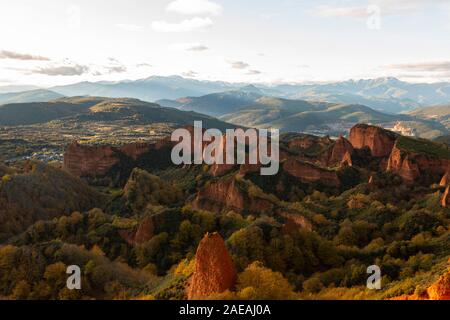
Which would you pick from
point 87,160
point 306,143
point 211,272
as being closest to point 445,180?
point 306,143

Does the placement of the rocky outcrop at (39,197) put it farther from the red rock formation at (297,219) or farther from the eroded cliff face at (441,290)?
the eroded cliff face at (441,290)

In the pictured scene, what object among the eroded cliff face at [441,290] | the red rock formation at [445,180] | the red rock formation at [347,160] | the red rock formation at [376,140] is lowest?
the red rock formation at [445,180]

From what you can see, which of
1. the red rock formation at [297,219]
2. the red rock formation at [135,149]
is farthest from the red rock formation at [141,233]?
the red rock formation at [135,149]

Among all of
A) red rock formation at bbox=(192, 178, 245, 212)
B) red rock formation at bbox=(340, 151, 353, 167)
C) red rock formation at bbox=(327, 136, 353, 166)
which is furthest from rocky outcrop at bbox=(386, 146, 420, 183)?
red rock formation at bbox=(192, 178, 245, 212)

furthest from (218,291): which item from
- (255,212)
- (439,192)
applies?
(439,192)

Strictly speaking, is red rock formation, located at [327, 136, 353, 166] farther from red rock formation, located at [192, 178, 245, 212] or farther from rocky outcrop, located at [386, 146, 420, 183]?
red rock formation, located at [192, 178, 245, 212]

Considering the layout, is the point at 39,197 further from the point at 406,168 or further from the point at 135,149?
the point at 406,168
